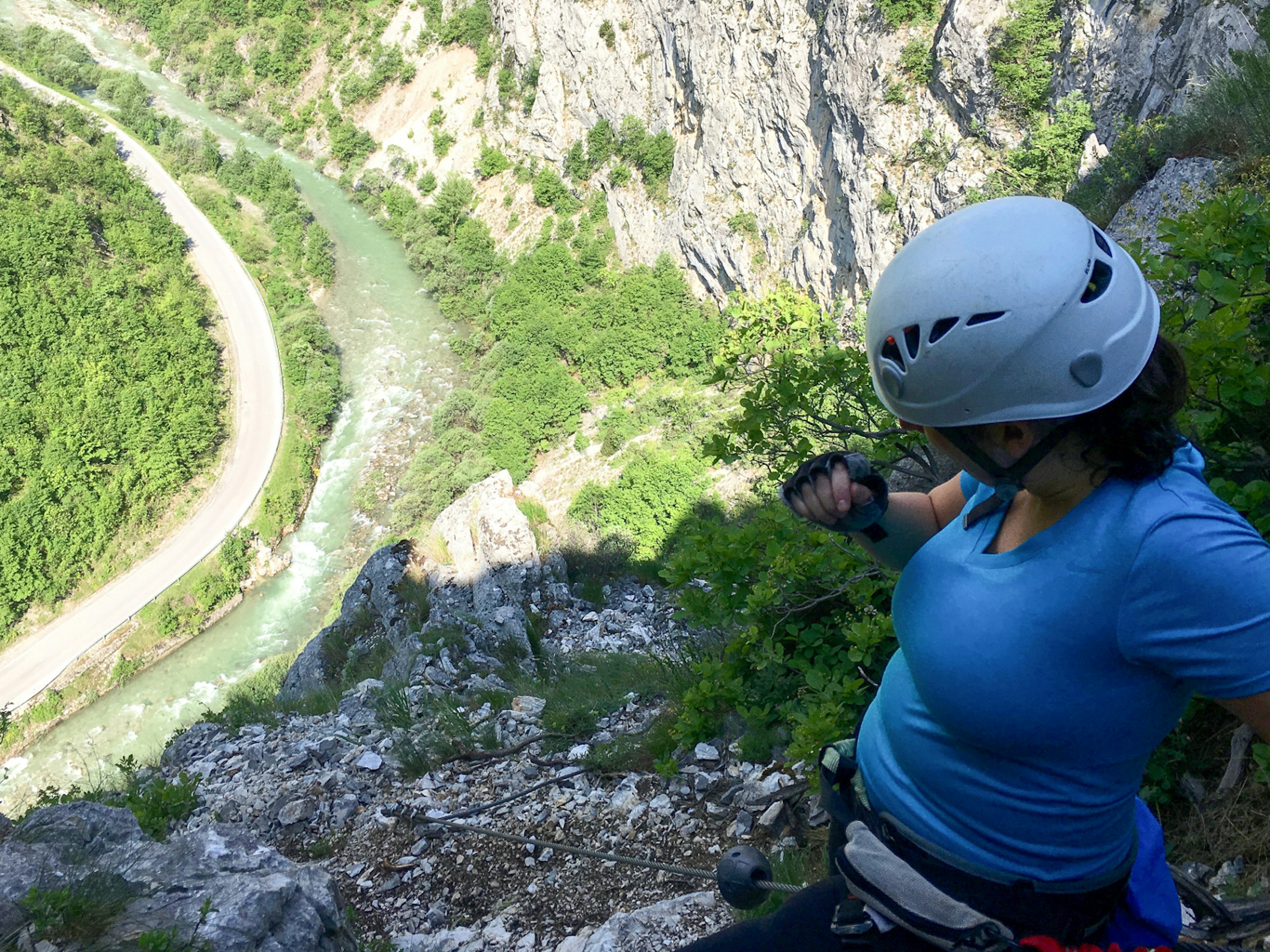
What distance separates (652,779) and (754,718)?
789 millimetres

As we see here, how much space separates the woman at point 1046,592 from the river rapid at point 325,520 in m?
13.4

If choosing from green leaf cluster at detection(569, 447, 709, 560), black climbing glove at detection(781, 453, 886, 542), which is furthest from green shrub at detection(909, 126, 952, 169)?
black climbing glove at detection(781, 453, 886, 542)

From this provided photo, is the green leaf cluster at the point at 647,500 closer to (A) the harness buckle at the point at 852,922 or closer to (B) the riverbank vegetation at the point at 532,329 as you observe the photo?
(B) the riverbank vegetation at the point at 532,329

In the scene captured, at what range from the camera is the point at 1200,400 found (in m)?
2.79

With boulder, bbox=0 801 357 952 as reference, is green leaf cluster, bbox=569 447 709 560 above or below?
below

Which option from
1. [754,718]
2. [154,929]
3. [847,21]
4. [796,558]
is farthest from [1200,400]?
[847,21]

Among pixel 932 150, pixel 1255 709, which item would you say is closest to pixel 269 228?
pixel 932 150

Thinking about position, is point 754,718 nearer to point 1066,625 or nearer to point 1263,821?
point 1263,821

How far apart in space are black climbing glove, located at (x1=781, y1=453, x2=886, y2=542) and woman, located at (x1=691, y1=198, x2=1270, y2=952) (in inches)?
6.1

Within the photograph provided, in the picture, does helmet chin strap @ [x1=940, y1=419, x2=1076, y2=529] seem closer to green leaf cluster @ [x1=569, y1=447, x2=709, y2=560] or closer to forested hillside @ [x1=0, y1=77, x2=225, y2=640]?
green leaf cluster @ [x1=569, y1=447, x2=709, y2=560]

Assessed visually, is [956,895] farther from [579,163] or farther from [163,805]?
[579,163]

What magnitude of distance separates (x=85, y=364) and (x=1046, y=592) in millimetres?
29084

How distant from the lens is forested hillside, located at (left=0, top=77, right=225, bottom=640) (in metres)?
21.5

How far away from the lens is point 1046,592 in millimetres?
1201
